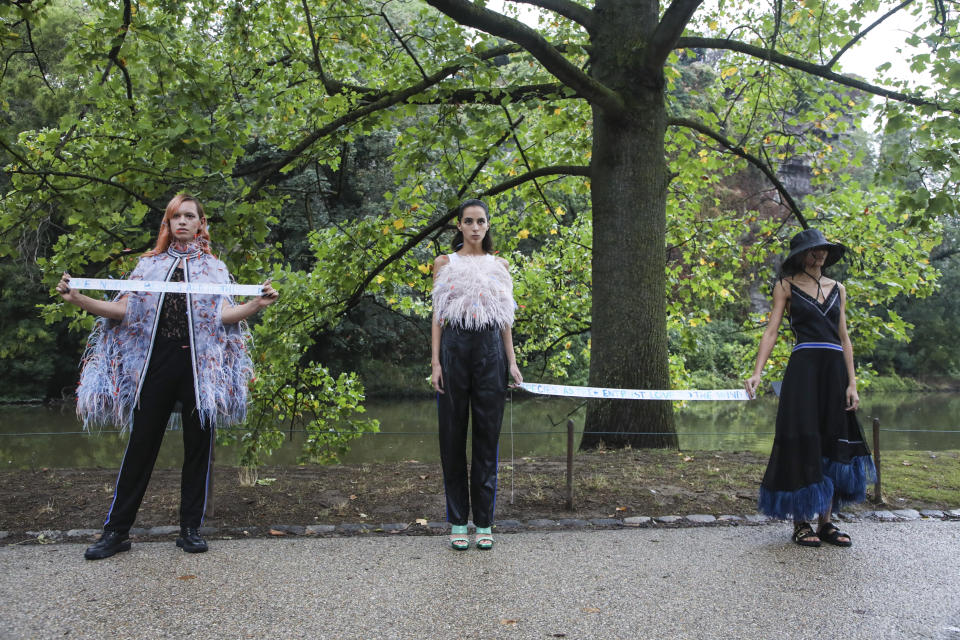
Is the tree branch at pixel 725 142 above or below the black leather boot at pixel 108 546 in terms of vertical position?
above

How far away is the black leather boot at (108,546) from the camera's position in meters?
4.20

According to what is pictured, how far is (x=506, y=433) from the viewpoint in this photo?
13.4 m

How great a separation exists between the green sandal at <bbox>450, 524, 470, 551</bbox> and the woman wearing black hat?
190 cm

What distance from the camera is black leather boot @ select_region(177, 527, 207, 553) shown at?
4.34m

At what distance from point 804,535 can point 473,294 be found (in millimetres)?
2523

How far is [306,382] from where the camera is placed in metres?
8.62

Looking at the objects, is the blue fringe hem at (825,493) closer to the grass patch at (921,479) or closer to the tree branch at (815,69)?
the grass patch at (921,479)

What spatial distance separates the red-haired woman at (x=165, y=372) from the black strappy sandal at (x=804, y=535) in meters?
3.50

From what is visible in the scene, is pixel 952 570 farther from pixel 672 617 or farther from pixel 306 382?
pixel 306 382

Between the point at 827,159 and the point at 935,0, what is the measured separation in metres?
3.55

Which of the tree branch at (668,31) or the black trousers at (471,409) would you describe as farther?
the tree branch at (668,31)

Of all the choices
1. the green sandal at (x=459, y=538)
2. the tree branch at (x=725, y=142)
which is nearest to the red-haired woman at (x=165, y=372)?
the green sandal at (x=459, y=538)

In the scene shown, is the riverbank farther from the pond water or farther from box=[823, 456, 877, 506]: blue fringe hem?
box=[823, 456, 877, 506]: blue fringe hem

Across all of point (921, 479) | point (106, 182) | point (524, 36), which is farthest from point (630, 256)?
point (106, 182)
